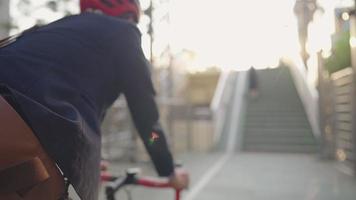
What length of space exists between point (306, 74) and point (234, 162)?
7277 millimetres

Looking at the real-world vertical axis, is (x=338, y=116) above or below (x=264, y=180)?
below

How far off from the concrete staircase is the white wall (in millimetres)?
7181

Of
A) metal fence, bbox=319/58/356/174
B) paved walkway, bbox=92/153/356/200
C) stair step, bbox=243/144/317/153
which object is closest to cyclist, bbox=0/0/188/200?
paved walkway, bbox=92/153/356/200

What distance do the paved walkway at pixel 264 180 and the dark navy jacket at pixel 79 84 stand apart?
7.61 ft

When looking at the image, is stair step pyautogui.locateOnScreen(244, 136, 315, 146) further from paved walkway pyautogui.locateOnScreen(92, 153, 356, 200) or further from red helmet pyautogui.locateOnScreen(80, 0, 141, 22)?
red helmet pyautogui.locateOnScreen(80, 0, 141, 22)

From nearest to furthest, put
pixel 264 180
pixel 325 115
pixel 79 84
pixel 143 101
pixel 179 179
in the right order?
1. pixel 79 84
2. pixel 143 101
3. pixel 179 179
4. pixel 264 180
5. pixel 325 115

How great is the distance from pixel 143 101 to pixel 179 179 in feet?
1.34


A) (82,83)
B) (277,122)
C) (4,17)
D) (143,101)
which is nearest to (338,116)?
(277,122)

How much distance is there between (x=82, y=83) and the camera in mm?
1644

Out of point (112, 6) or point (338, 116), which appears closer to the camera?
point (112, 6)

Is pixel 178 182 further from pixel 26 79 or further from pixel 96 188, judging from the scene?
pixel 26 79

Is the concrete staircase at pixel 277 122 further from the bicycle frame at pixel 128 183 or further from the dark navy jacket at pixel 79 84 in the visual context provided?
the dark navy jacket at pixel 79 84

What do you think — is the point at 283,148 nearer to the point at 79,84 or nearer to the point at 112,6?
the point at 112,6

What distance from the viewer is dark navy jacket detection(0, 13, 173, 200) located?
1413 mm
